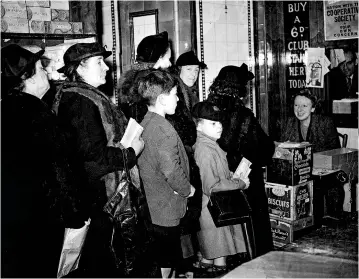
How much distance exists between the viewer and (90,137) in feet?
9.16

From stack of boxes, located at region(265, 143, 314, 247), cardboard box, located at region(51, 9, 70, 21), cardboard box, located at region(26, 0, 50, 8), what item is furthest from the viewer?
cardboard box, located at region(51, 9, 70, 21)

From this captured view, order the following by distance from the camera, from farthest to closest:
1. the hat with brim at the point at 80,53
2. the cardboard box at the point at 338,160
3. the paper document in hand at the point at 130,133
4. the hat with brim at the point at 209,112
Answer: the cardboard box at the point at 338,160
the hat with brim at the point at 209,112
the hat with brim at the point at 80,53
the paper document in hand at the point at 130,133

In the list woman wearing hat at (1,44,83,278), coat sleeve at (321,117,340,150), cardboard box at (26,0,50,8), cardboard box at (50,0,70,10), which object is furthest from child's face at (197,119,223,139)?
cardboard box at (50,0,70,10)

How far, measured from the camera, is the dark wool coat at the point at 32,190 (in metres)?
2.36

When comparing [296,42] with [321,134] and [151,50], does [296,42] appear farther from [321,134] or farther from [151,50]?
[151,50]

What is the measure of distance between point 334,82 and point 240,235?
9.49 ft

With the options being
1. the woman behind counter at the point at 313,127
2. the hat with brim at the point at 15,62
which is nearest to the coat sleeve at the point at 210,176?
the hat with brim at the point at 15,62

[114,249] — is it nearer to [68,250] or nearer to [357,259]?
[68,250]

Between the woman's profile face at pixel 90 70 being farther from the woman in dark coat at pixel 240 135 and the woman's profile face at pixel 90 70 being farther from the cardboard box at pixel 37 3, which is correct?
the cardboard box at pixel 37 3

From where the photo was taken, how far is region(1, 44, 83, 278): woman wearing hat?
2.37m

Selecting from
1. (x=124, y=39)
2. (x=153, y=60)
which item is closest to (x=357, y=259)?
(x=153, y=60)

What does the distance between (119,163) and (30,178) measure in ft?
1.91

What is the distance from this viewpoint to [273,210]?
14.4 ft

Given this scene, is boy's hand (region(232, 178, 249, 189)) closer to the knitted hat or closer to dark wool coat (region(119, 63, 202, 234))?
dark wool coat (region(119, 63, 202, 234))
